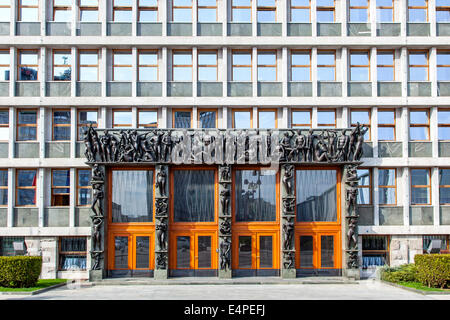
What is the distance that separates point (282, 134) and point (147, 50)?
28.5 ft

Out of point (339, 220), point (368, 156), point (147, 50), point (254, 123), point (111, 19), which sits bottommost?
point (339, 220)

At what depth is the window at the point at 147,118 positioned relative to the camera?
26438 mm

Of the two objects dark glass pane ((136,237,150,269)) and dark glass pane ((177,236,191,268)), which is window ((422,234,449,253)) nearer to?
dark glass pane ((177,236,191,268))

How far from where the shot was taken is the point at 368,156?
86.0ft

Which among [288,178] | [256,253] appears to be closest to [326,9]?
[288,178]

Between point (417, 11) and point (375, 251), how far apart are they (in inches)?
519

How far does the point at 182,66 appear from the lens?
87.4 feet

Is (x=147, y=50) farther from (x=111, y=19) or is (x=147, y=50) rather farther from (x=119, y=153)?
(x=119, y=153)

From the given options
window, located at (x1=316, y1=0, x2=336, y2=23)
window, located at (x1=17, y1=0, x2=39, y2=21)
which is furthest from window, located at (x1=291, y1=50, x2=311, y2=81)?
window, located at (x1=17, y1=0, x2=39, y2=21)

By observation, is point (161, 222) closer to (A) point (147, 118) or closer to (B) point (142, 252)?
(B) point (142, 252)

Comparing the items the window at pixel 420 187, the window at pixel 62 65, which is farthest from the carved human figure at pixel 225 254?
the window at pixel 62 65

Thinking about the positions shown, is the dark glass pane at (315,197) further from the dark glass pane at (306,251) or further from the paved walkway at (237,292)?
the paved walkway at (237,292)

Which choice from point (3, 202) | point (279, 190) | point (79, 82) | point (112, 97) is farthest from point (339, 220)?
point (3, 202)

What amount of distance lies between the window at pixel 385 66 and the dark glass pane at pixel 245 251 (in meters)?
11.2
